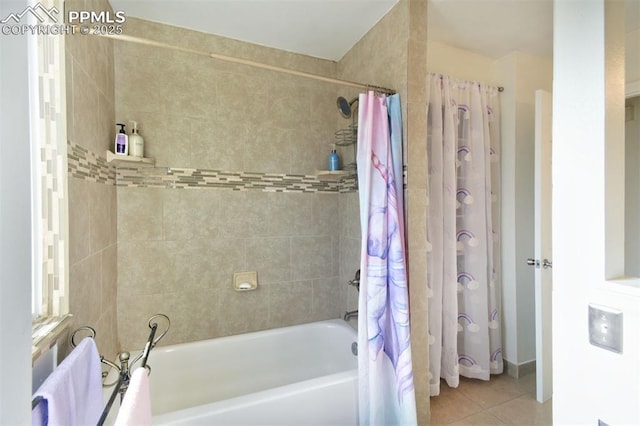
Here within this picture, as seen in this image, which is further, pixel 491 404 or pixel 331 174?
pixel 331 174

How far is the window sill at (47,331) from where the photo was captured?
0.80m

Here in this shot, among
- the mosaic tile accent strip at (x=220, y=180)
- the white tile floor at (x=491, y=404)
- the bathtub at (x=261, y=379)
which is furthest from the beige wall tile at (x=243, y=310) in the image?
the white tile floor at (x=491, y=404)

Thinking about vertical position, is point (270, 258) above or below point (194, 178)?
below

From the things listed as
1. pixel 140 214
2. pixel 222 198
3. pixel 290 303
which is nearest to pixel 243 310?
pixel 290 303

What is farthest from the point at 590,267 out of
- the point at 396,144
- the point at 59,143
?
the point at 59,143

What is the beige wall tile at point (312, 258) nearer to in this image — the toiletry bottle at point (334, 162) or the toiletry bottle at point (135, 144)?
the toiletry bottle at point (334, 162)

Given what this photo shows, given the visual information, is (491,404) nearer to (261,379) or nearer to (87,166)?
(261,379)

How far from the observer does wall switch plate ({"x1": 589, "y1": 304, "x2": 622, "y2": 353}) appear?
761 millimetres

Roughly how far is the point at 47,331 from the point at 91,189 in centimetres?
73

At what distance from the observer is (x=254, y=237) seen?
2121mm

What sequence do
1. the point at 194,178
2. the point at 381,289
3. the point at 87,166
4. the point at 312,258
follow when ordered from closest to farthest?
the point at 87,166 → the point at 381,289 → the point at 194,178 → the point at 312,258

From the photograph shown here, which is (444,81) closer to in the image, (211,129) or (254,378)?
(211,129)

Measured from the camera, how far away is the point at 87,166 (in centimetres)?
131

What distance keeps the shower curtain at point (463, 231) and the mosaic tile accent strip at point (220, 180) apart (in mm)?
753
